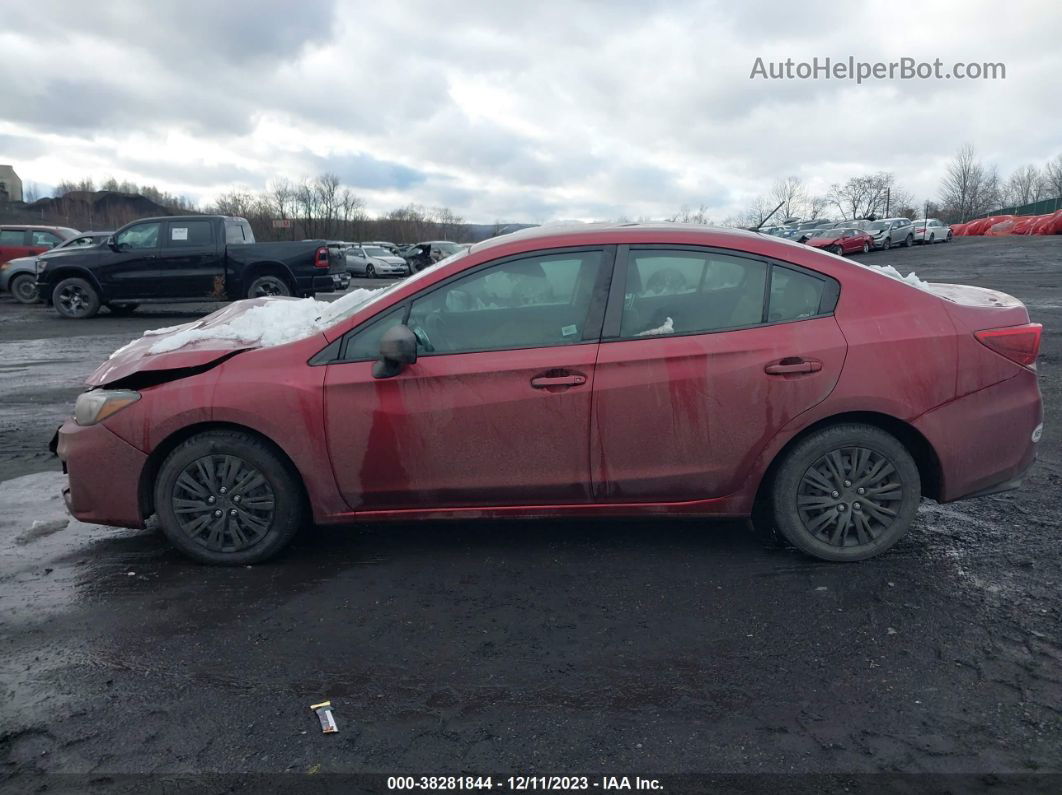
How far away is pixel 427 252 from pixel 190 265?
17.2 metres

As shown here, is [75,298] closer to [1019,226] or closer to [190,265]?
[190,265]

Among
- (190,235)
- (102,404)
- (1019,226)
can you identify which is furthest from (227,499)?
(1019,226)

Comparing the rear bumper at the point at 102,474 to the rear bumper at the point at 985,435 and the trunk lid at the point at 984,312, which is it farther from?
the trunk lid at the point at 984,312

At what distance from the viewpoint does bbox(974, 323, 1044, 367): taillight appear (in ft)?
12.8

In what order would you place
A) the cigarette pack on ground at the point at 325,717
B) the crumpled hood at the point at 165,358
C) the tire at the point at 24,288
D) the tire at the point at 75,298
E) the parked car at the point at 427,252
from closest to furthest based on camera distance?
1. the cigarette pack on ground at the point at 325,717
2. the crumpled hood at the point at 165,358
3. the tire at the point at 75,298
4. the tire at the point at 24,288
5. the parked car at the point at 427,252

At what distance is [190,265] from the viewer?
1539cm

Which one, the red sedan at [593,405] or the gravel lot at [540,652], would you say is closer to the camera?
the gravel lot at [540,652]

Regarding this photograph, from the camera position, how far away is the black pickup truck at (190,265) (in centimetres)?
1538

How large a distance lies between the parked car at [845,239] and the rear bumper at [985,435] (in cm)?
3681

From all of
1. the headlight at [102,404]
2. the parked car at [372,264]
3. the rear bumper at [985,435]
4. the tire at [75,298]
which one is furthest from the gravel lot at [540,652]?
the parked car at [372,264]

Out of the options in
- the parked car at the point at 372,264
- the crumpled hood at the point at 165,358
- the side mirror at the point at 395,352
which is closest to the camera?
the side mirror at the point at 395,352

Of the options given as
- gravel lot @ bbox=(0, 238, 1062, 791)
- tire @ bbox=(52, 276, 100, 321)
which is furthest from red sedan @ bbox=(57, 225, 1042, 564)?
tire @ bbox=(52, 276, 100, 321)

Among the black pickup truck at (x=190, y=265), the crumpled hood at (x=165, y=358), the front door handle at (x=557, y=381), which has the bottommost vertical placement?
the front door handle at (x=557, y=381)

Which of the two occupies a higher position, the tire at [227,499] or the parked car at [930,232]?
the parked car at [930,232]
